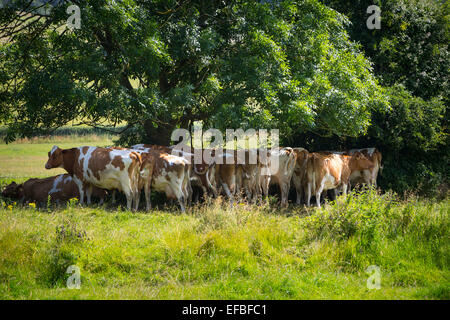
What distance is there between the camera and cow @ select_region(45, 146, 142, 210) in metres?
13.2

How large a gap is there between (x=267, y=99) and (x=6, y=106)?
29.4 ft

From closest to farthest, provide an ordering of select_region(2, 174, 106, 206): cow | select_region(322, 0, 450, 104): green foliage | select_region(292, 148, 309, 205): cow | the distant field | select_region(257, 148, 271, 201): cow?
select_region(2, 174, 106, 206): cow < select_region(257, 148, 271, 201): cow < select_region(292, 148, 309, 205): cow < select_region(322, 0, 450, 104): green foliage < the distant field

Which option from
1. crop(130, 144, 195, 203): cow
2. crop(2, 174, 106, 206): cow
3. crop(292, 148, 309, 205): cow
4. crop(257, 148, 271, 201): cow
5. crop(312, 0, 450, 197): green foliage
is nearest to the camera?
crop(130, 144, 195, 203): cow

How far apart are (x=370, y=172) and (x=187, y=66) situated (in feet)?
25.1

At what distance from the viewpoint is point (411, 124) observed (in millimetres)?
16859

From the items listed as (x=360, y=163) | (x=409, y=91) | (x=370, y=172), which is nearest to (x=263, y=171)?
(x=360, y=163)

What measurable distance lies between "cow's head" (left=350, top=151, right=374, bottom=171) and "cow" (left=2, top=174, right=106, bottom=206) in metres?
8.84

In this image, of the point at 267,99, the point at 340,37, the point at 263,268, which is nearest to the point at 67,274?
the point at 263,268

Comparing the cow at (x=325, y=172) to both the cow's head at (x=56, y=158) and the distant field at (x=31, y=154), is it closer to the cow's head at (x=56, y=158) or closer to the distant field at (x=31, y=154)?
the cow's head at (x=56, y=158)

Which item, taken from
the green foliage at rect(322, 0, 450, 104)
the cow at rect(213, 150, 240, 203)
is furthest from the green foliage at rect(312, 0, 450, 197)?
the cow at rect(213, 150, 240, 203)

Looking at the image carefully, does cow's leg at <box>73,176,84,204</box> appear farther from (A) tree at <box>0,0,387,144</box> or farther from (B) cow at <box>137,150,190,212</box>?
(A) tree at <box>0,0,387,144</box>

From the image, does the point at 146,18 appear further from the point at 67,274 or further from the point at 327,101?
the point at 67,274

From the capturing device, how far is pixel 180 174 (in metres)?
13.6

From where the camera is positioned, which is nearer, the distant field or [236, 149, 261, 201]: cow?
[236, 149, 261, 201]: cow
